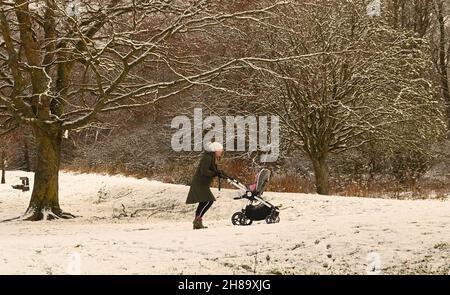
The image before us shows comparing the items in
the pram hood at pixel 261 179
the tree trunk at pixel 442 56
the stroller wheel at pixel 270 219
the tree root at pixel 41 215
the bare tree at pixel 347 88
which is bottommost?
the tree root at pixel 41 215

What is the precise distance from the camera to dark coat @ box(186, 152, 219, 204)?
1105cm

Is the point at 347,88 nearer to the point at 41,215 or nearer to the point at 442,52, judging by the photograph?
the point at 41,215

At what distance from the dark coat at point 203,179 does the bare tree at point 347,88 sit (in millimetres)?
6719

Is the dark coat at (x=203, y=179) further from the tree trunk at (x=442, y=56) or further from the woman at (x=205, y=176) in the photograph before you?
the tree trunk at (x=442, y=56)

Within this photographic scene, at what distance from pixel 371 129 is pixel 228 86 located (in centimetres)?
487

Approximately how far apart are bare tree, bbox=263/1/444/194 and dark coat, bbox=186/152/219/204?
6719mm

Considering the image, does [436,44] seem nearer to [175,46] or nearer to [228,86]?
[228,86]

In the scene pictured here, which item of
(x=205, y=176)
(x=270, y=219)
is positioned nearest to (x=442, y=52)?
(x=270, y=219)

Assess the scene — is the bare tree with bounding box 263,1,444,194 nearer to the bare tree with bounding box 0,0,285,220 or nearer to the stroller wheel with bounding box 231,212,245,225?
the bare tree with bounding box 0,0,285,220

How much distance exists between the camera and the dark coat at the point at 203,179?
11.1 m

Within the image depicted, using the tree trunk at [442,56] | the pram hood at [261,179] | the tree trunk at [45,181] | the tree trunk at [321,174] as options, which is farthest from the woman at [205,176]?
the tree trunk at [442,56]

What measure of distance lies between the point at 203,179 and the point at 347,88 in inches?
315
